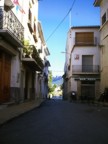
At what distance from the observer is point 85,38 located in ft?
162

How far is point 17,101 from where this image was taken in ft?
73.1

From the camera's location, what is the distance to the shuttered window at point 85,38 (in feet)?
160

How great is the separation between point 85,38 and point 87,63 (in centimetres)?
378

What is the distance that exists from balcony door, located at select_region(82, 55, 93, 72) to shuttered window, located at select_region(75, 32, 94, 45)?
206cm

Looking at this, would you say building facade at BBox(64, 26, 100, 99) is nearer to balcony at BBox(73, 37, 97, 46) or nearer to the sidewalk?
balcony at BBox(73, 37, 97, 46)

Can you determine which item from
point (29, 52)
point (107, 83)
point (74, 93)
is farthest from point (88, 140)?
point (74, 93)

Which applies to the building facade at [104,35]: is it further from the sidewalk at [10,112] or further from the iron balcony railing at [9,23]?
the sidewalk at [10,112]

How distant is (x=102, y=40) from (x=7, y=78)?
17.1m

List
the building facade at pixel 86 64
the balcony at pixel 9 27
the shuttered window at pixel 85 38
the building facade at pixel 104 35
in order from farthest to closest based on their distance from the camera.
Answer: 1. the shuttered window at pixel 85 38
2. the building facade at pixel 86 64
3. the building facade at pixel 104 35
4. the balcony at pixel 9 27

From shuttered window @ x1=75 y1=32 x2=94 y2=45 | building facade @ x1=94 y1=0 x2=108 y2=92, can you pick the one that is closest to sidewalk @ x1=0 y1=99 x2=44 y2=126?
building facade @ x1=94 y1=0 x2=108 y2=92

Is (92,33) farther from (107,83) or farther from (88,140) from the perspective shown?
(88,140)

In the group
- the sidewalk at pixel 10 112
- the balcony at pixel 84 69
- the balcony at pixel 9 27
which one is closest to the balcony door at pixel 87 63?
the balcony at pixel 84 69

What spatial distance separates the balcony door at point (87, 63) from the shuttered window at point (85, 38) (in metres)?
2.06

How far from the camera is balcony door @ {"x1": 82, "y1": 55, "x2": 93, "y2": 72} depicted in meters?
48.2
